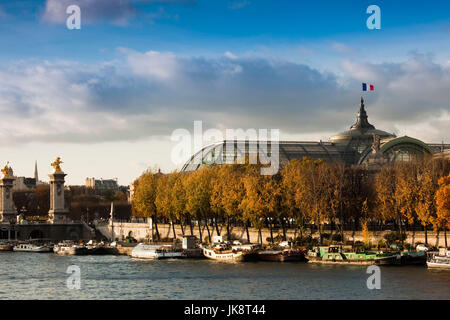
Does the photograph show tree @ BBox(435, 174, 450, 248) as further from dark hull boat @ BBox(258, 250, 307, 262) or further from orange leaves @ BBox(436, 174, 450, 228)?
dark hull boat @ BBox(258, 250, 307, 262)

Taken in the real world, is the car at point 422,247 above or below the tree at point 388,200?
Result: below

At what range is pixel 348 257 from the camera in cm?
9219

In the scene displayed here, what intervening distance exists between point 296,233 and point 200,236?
23.9 meters

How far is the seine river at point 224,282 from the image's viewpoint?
6569 cm

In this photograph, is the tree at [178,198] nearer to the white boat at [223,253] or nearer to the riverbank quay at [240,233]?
the riverbank quay at [240,233]

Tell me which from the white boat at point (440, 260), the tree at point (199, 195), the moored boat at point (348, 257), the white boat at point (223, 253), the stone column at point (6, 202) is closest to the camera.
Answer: the white boat at point (440, 260)

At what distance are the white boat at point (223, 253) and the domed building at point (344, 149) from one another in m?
37.1

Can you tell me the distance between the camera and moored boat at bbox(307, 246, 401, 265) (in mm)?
88562

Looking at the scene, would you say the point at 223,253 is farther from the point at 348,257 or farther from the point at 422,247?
the point at 422,247

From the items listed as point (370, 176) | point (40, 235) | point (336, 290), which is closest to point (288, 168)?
point (370, 176)

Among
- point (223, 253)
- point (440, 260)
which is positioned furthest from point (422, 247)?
point (223, 253)

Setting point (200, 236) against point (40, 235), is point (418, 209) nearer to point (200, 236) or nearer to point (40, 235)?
point (200, 236)

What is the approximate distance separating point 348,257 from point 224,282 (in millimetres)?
21237

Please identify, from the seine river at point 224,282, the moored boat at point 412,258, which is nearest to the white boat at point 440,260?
the seine river at point 224,282
